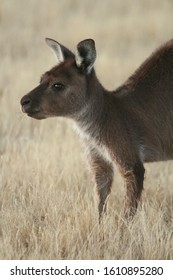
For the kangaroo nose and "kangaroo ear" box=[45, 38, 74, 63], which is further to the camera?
"kangaroo ear" box=[45, 38, 74, 63]

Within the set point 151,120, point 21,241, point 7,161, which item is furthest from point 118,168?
point 7,161

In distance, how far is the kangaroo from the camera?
21.0 ft

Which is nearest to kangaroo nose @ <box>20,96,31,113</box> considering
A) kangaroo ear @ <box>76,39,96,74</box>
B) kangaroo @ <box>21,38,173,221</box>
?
kangaroo @ <box>21,38,173,221</box>

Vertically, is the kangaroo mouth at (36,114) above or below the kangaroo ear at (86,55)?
below

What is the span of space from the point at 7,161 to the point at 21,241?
1935 mm

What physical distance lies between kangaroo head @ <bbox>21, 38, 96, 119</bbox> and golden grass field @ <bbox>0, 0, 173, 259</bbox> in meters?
0.84

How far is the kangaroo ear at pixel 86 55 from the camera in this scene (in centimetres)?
638

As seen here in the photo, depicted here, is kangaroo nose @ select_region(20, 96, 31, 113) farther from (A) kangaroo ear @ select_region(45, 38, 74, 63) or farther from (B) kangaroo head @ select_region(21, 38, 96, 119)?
(A) kangaroo ear @ select_region(45, 38, 74, 63)

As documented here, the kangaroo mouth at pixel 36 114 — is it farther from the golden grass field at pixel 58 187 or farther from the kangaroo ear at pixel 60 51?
the golden grass field at pixel 58 187

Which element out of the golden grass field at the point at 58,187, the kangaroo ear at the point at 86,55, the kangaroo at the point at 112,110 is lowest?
the golden grass field at the point at 58,187

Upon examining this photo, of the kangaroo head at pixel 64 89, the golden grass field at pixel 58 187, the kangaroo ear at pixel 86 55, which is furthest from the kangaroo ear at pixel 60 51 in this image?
the golden grass field at pixel 58 187

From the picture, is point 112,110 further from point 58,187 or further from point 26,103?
point 58,187

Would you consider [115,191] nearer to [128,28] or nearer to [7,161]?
[7,161]

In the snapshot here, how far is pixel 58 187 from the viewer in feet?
25.0
